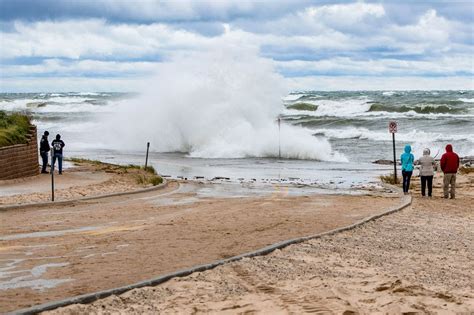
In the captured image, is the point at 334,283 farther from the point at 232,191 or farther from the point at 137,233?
the point at 232,191

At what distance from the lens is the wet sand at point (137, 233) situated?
913 centimetres

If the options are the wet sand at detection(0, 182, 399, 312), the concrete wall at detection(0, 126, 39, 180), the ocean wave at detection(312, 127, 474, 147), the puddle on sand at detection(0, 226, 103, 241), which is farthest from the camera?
the ocean wave at detection(312, 127, 474, 147)

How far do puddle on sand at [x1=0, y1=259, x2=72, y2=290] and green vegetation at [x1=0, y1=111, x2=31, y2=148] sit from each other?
13404 millimetres

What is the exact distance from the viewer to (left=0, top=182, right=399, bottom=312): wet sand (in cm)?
913

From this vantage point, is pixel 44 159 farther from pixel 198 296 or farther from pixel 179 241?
pixel 198 296

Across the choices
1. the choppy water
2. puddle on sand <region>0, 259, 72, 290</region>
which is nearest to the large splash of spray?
the choppy water

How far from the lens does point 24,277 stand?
923 cm

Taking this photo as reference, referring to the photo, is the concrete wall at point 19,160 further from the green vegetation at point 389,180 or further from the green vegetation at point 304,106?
the green vegetation at point 304,106

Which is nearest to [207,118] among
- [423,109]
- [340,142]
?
[340,142]

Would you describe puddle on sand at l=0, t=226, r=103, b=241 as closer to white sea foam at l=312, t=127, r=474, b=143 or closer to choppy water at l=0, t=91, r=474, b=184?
choppy water at l=0, t=91, r=474, b=184

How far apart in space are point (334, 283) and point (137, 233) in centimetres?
482

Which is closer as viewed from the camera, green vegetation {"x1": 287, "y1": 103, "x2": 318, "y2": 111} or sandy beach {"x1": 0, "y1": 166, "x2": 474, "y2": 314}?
sandy beach {"x1": 0, "y1": 166, "x2": 474, "y2": 314}

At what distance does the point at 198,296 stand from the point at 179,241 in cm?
374

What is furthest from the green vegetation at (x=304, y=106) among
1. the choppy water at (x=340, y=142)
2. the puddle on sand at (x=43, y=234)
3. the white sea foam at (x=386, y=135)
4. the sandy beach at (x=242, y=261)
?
the puddle on sand at (x=43, y=234)
